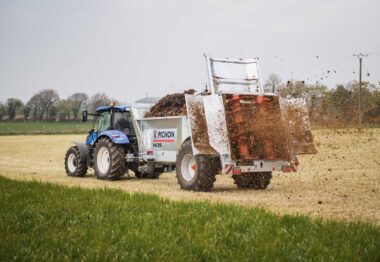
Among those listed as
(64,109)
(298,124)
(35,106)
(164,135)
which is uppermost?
(35,106)

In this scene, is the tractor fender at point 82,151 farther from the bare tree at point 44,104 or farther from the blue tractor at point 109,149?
the bare tree at point 44,104

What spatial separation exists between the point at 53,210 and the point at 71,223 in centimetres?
109

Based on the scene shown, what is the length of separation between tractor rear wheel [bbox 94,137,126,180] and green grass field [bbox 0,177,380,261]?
6.68m

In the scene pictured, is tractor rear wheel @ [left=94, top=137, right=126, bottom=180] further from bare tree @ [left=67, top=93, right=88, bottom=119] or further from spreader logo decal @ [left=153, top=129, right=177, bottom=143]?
bare tree @ [left=67, top=93, right=88, bottom=119]

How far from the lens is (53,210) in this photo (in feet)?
28.5

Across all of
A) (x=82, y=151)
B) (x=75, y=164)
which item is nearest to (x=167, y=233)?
(x=82, y=151)

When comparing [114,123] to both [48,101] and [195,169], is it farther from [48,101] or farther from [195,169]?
[48,101]

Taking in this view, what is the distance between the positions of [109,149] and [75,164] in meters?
2.83

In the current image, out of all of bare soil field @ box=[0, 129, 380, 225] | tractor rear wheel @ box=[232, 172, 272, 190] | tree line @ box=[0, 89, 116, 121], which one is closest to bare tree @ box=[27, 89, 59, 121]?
tree line @ box=[0, 89, 116, 121]

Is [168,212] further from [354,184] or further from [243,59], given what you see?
[354,184]

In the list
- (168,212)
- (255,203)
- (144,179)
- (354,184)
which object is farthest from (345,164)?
(168,212)

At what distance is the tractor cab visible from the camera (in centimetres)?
1685

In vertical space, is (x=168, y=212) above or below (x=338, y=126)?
below

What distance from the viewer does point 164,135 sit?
601 inches
